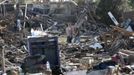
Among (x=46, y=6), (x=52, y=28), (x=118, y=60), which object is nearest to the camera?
(x=118, y=60)

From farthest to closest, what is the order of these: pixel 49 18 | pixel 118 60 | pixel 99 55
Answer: pixel 49 18 < pixel 99 55 < pixel 118 60

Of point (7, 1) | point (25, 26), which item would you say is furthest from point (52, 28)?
point (7, 1)

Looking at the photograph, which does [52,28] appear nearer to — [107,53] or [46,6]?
[46,6]

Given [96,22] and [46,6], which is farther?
[46,6]

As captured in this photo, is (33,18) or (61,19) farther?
(61,19)

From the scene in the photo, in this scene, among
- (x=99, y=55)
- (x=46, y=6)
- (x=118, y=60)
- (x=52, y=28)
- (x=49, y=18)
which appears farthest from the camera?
(x=46, y=6)

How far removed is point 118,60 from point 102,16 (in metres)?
18.8

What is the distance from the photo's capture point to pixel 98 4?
108 ft

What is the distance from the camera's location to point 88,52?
20062 mm

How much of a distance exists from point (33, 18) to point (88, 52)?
1318cm

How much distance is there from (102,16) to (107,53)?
13.0 m

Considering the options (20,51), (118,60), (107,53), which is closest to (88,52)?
(107,53)

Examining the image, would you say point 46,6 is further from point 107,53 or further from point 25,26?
point 107,53

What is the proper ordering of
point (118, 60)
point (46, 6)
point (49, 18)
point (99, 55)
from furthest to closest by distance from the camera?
point (46, 6) → point (49, 18) → point (99, 55) → point (118, 60)
